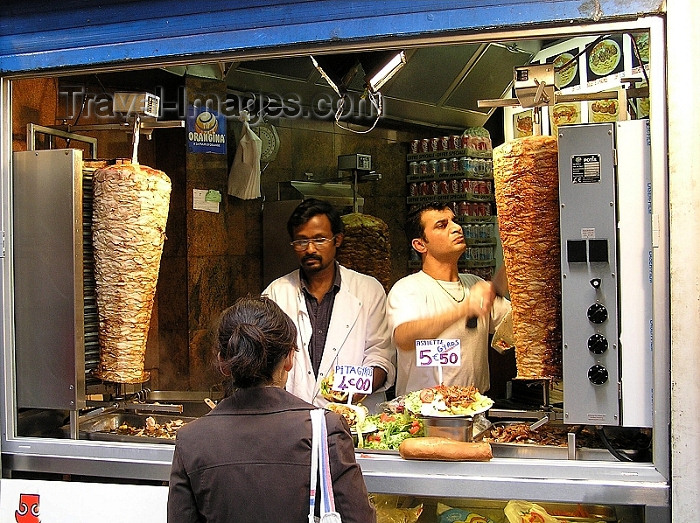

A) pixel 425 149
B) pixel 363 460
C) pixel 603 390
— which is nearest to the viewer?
pixel 603 390

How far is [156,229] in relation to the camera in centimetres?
373

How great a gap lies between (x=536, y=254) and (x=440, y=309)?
1.17 m

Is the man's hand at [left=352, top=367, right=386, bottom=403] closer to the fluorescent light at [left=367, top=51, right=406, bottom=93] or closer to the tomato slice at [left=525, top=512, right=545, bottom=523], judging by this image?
the tomato slice at [left=525, top=512, right=545, bottom=523]

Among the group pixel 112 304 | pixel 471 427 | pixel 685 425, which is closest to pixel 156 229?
pixel 112 304

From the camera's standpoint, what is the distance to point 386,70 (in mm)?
4020

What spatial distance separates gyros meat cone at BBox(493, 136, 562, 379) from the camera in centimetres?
318

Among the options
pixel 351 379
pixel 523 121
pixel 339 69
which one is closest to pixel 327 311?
pixel 351 379

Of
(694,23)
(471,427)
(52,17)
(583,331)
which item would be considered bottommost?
(471,427)

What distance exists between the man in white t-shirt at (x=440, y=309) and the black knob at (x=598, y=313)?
48.9 inches

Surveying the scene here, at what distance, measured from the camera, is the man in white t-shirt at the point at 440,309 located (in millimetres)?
4102

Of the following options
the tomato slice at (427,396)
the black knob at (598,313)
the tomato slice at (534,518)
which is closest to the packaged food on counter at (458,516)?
the tomato slice at (534,518)

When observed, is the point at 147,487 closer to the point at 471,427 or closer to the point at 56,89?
the point at 471,427

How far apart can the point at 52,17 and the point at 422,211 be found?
2.15 metres

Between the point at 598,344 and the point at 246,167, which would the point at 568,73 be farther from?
the point at 598,344
